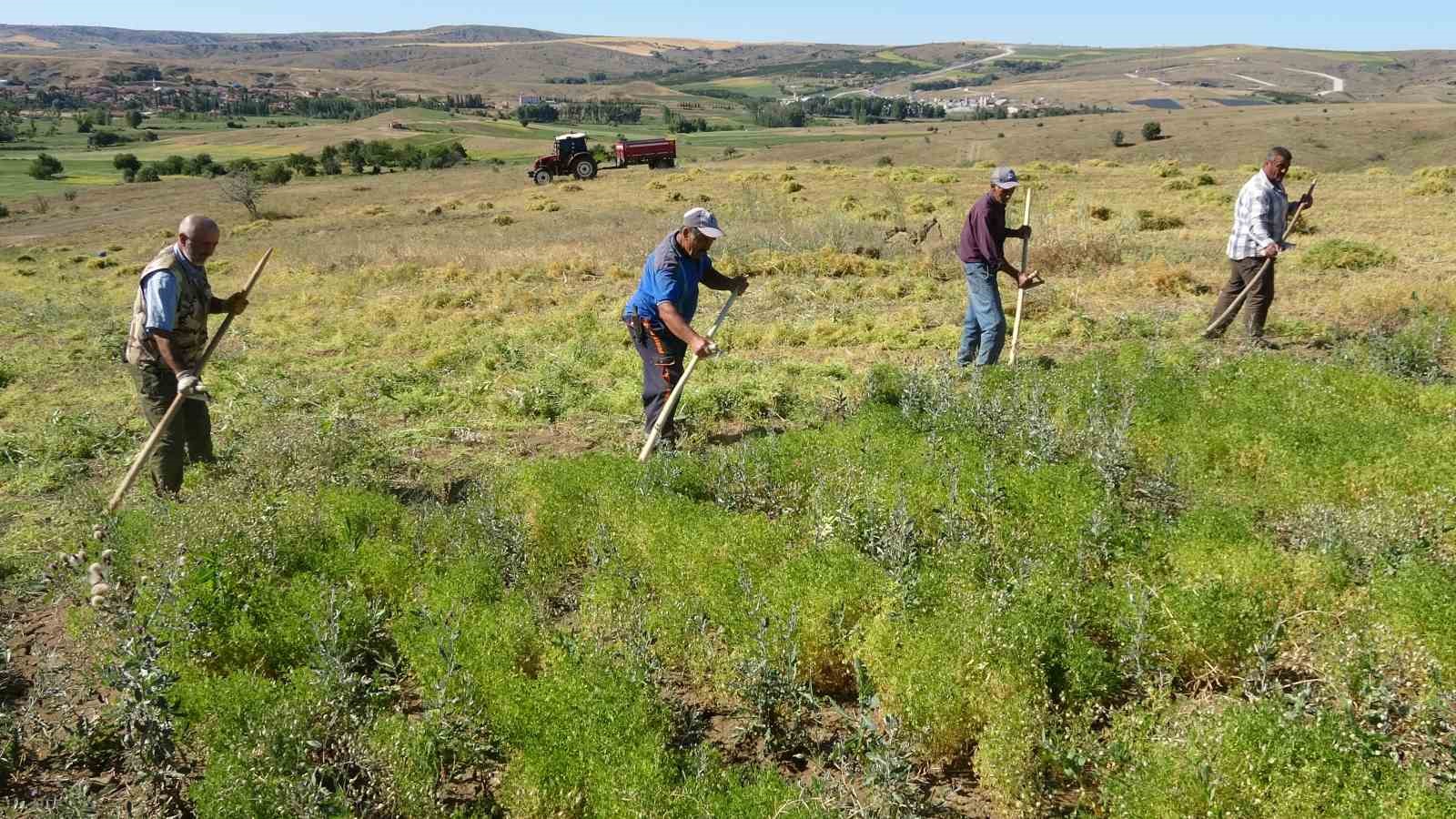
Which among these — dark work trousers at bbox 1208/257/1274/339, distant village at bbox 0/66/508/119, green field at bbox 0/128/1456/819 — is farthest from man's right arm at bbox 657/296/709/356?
distant village at bbox 0/66/508/119

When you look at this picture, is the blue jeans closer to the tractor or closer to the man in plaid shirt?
the man in plaid shirt

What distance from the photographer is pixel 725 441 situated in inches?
272

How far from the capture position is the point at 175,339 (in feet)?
17.4

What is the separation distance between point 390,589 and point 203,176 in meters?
63.0

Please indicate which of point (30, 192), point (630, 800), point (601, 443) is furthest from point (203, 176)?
point (630, 800)

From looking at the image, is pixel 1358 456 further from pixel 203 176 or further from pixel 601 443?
pixel 203 176

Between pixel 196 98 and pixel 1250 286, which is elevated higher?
pixel 196 98

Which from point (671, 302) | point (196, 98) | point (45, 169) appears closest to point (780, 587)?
point (671, 302)

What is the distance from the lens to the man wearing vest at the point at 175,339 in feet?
16.8

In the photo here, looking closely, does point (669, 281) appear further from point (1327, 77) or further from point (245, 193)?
point (1327, 77)

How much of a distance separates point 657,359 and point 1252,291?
5.24 meters

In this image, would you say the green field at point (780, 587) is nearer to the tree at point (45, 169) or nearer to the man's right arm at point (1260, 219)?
the man's right arm at point (1260, 219)

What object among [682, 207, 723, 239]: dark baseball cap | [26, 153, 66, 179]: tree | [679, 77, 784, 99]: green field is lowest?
[26, 153, 66, 179]: tree

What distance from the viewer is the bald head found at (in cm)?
523
